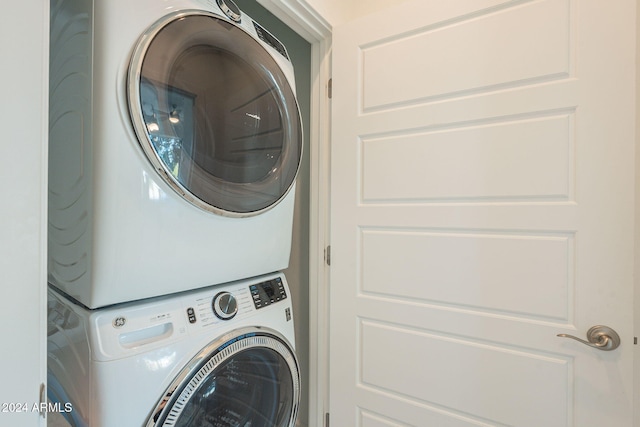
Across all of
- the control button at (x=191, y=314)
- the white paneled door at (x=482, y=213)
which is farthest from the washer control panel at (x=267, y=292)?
the white paneled door at (x=482, y=213)

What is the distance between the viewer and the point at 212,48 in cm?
88

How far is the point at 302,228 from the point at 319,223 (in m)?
0.18

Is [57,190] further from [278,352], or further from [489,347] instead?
[489,347]

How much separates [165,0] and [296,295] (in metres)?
1.39

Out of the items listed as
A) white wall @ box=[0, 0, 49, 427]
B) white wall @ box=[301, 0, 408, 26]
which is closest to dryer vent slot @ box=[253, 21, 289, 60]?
white wall @ box=[301, 0, 408, 26]

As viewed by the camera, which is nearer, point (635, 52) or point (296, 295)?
point (635, 52)

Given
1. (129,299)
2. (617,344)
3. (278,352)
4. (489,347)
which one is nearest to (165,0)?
(129,299)

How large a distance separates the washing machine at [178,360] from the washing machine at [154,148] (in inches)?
2.5

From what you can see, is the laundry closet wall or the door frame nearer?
the door frame

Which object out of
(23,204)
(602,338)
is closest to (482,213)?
(602,338)

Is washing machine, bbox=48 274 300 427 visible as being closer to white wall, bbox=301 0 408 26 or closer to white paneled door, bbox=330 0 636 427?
white paneled door, bbox=330 0 636 427

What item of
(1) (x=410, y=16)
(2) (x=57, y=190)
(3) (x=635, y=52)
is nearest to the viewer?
(2) (x=57, y=190)

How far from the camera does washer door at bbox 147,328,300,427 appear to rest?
0.79m

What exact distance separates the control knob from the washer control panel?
8 cm
